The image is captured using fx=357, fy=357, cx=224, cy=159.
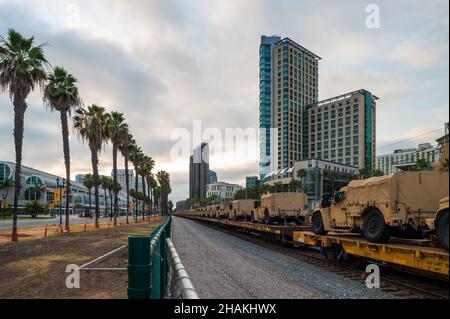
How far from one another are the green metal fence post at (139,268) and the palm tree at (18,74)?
2239 cm

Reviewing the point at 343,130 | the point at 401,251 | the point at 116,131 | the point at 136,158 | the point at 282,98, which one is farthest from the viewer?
the point at 282,98

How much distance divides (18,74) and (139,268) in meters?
23.8

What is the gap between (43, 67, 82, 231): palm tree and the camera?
29.7m

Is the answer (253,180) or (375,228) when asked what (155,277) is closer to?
(375,228)

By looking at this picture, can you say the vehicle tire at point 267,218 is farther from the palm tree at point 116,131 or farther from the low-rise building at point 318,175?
the low-rise building at point 318,175

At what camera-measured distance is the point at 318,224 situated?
46.7ft

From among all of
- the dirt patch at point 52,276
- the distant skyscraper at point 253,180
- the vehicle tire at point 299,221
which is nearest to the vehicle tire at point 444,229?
the dirt patch at point 52,276

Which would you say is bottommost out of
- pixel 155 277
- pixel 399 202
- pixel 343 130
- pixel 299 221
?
pixel 299 221

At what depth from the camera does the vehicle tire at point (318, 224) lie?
45.7 ft

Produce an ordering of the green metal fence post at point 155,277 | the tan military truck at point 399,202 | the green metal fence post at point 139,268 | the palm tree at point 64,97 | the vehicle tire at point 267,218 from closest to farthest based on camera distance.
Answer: the green metal fence post at point 139,268
the green metal fence post at point 155,277
the tan military truck at point 399,202
the vehicle tire at point 267,218
the palm tree at point 64,97

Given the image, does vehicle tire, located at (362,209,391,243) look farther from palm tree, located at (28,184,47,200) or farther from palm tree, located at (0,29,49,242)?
palm tree, located at (28,184,47,200)

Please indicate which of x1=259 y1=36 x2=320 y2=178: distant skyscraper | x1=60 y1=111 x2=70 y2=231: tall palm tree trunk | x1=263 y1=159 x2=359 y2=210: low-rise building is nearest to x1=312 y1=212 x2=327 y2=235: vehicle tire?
x1=60 y1=111 x2=70 y2=231: tall palm tree trunk

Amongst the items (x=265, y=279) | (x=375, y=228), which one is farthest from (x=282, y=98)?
(x=265, y=279)

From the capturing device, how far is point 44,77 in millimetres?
24484
